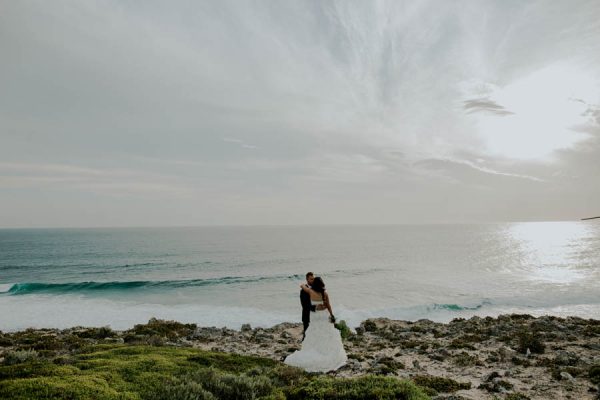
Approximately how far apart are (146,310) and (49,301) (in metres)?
15.0

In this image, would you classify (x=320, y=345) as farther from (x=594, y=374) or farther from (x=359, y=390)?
(x=594, y=374)

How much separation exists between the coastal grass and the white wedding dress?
1835 mm

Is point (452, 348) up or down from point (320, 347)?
down

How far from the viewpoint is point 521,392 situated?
11.3 meters

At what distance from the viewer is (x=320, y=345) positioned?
13.5 metres

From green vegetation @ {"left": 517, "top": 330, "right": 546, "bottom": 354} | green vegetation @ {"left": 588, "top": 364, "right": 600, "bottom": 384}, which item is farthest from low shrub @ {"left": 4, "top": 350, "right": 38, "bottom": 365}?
green vegetation @ {"left": 517, "top": 330, "right": 546, "bottom": 354}

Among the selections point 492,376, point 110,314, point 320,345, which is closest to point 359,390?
point 320,345

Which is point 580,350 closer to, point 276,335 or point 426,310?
point 276,335

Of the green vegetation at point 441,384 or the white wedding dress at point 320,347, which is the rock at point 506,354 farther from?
the white wedding dress at point 320,347

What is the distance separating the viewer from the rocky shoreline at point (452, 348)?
11.9m

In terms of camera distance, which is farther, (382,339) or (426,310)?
(426,310)

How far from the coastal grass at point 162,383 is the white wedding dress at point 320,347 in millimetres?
1835

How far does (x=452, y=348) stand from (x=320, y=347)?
8276 mm

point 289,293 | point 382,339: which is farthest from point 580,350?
point 289,293
